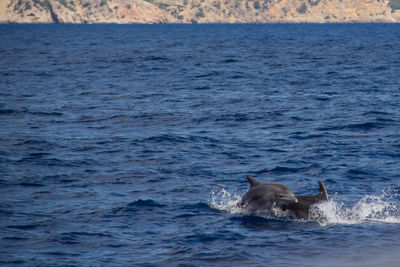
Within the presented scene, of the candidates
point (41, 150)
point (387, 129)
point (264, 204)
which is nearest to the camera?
point (264, 204)

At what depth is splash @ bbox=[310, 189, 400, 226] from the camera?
1628cm

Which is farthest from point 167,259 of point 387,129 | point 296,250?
point 387,129

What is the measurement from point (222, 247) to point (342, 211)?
14.3ft

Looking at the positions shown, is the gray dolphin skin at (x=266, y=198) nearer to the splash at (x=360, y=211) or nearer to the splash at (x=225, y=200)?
the splash at (x=225, y=200)

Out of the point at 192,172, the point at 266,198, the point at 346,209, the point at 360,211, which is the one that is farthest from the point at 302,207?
the point at 192,172

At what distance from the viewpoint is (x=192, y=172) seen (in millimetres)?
21109

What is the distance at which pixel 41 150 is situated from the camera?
79.5 feet

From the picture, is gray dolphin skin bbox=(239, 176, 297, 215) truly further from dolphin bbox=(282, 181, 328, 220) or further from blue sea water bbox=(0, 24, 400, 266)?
blue sea water bbox=(0, 24, 400, 266)

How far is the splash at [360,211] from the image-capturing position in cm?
1628

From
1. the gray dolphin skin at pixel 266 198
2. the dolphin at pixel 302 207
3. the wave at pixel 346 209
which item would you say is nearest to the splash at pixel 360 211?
the wave at pixel 346 209

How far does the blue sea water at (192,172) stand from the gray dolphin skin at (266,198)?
36 centimetres

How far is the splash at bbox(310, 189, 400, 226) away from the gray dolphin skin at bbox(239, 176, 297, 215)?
867 millimetres

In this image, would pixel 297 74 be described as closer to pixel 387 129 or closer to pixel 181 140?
pixel 387 129

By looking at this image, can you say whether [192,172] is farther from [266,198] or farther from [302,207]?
[302,207]
